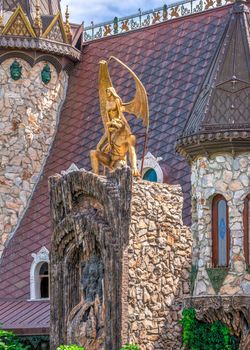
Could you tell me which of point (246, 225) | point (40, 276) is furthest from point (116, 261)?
point (40, 276)

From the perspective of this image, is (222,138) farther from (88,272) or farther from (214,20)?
(214,20)

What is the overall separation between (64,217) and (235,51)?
5265 mm

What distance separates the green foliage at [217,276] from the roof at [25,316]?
6452 mm

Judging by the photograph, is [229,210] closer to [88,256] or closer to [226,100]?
[226,100]

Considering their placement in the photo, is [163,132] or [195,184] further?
[163,132]

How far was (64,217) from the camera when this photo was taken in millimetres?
30688

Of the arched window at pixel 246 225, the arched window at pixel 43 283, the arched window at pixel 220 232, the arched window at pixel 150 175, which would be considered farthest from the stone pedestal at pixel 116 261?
the arched window at pixel 43 283

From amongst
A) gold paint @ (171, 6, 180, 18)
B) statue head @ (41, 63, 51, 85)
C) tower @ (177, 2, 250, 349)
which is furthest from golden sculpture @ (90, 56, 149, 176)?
gold paint @ (171, 6, 180, 18)

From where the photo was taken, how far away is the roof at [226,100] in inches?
1136

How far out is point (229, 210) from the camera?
29.0 m

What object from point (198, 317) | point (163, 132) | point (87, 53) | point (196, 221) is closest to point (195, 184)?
A: point (196, 221)

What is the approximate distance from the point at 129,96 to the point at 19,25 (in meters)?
3.71

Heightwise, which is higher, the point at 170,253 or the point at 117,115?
the point at 117,115

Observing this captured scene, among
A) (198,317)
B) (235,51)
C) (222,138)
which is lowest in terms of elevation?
(198,317)
